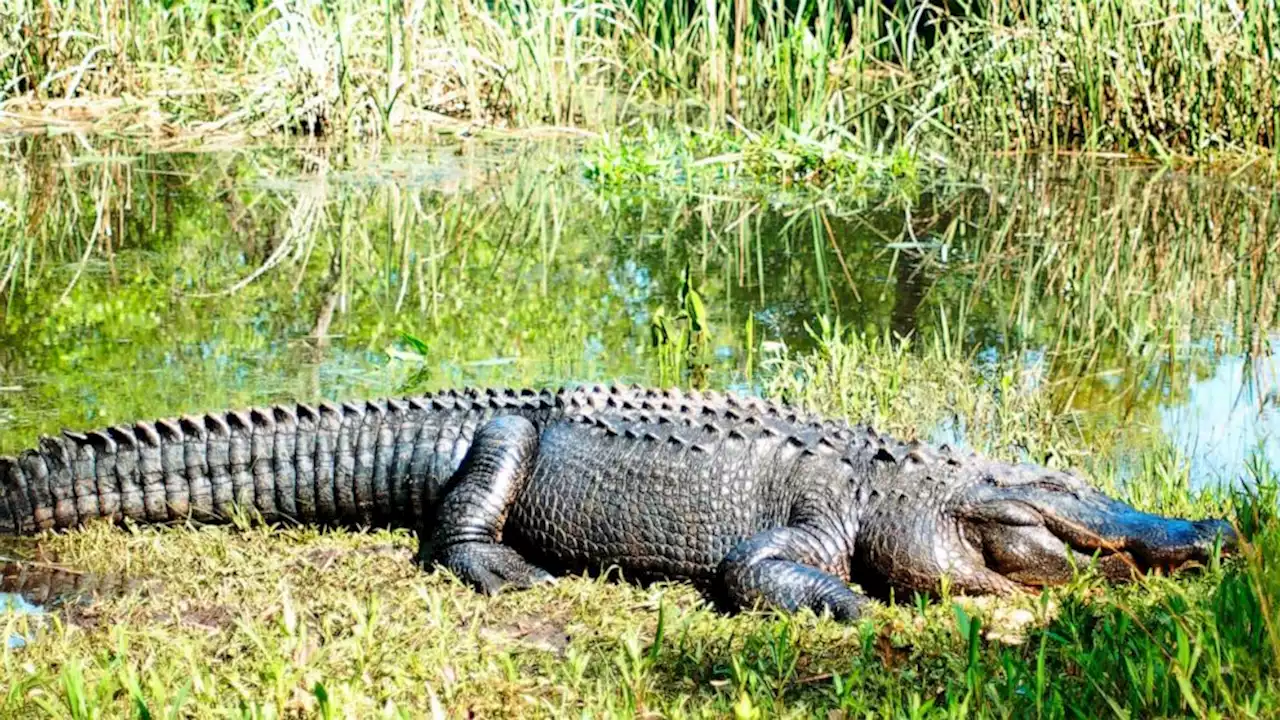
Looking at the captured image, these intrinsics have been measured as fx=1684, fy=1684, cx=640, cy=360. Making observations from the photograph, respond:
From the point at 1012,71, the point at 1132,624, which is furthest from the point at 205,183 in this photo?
the point at 1132,624

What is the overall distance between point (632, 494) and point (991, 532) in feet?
3.63

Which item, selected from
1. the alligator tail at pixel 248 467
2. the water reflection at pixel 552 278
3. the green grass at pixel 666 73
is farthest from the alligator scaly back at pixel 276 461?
the green grass at pixel 666 73

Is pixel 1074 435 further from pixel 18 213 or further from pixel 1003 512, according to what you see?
A: pixel 18 213

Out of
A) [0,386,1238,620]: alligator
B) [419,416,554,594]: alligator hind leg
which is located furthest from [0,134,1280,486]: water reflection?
[419,416,554,594]: alligator hind leg

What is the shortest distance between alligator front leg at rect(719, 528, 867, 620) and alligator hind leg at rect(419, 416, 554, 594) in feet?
2.07

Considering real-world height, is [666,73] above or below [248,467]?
above

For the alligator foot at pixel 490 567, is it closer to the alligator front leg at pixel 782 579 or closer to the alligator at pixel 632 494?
the alligator at pixel 632 494

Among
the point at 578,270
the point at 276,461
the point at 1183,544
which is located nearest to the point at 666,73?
the point at 578,270

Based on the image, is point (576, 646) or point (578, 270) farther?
point (578, 270)

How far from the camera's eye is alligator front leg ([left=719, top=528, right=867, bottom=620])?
4719 millimetres

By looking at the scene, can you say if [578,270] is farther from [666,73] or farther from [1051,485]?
[666,73]

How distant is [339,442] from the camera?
5.67 metres

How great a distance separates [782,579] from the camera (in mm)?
4781

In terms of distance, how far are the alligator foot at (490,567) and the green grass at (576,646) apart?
0.25ft
